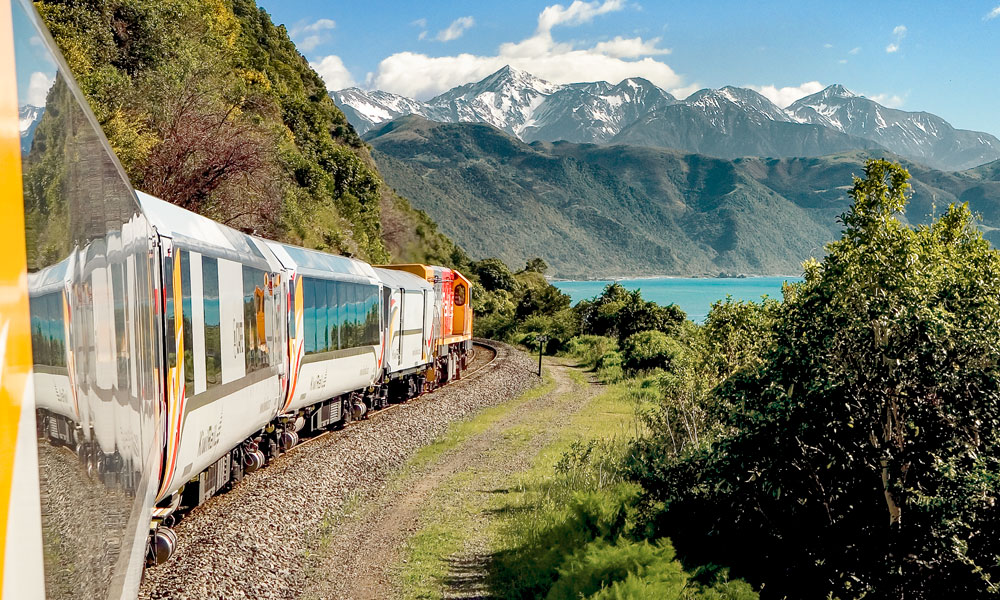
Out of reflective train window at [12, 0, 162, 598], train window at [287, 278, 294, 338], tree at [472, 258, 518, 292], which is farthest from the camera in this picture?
tree at [472, 258, 518, 292]

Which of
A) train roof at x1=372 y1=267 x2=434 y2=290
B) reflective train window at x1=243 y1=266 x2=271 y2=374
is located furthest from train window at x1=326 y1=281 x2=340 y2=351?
train roof at x1=372 y1=267 x2=434 y2=290

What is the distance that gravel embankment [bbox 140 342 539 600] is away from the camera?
329 inches

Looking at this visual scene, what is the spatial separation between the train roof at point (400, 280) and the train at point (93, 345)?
9.06 metres

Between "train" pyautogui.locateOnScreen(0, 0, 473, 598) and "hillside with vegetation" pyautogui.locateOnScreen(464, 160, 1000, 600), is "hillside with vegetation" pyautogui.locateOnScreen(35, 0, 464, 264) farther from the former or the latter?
"hillside with vegetation" pyautogui.locateOnScreen(464, 160, 1000, 600)

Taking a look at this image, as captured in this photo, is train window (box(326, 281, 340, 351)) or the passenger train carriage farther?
train window (box(326, 281, 340, 351))

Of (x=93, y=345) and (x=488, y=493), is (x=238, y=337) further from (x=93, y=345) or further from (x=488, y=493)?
(x=93, y=345)

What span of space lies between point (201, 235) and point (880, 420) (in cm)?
737

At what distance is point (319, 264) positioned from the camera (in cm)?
1426

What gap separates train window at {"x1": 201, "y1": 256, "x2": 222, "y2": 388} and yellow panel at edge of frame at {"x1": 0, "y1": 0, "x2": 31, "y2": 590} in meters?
6.78

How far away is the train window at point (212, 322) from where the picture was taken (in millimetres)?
8273

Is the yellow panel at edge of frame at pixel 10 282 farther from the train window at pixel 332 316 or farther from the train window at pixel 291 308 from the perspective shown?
the train window at pixel 332 316

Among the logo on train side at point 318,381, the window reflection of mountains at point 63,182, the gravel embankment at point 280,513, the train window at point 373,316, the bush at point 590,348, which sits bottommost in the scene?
the bush at point 590,348

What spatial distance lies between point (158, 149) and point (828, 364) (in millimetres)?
21956

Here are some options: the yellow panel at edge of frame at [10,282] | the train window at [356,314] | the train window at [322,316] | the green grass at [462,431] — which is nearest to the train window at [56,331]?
the yellow panel at edge of frame at [10,282]
